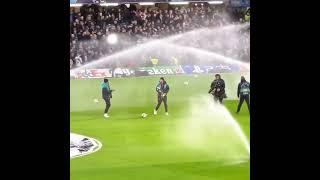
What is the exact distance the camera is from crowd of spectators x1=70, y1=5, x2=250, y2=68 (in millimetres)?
5039

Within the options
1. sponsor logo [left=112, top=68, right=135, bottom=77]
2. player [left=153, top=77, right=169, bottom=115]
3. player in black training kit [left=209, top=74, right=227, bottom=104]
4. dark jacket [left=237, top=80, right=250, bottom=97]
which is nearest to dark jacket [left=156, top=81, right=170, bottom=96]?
player [left=153, top=77, right=169, bottom=115]

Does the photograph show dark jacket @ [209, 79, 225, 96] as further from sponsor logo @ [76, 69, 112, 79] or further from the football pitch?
sponsor logo @ [76, 69, 112, 79]

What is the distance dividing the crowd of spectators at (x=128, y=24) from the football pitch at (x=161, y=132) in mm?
284

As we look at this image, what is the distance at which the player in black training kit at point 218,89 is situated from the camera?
5262mm

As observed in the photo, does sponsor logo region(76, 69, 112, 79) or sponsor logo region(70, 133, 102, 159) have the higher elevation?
sponsor logo region(76, 69, 112, 79)

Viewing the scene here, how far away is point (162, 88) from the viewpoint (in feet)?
17.1

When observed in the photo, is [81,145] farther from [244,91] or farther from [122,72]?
[244,91]

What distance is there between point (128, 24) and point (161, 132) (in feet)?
3.36

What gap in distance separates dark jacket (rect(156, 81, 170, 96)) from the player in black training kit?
41 cm

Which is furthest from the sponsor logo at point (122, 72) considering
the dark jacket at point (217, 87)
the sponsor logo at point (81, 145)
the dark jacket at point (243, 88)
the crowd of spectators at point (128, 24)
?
the dark jacket at point (243, 88)

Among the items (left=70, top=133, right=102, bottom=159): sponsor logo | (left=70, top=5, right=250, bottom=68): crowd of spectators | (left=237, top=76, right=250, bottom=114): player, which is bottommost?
(left=70, top=133, right=102, bottom=159): sponsor logo

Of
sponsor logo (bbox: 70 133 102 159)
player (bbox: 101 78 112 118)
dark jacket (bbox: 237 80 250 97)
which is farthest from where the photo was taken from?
dark jacket (bbox: 237 80 250 97)
